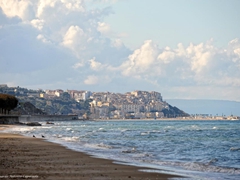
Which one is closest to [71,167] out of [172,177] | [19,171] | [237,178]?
[19,171]

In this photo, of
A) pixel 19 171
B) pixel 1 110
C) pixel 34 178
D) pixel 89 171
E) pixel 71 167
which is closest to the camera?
pixel 34 178

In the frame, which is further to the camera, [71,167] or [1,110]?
[1,110]

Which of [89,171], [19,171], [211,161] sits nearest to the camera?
[19,171]

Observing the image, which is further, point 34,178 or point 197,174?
point 197,174

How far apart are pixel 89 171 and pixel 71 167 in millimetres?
1366

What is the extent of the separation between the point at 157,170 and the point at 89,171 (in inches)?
114

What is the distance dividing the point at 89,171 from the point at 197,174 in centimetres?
397

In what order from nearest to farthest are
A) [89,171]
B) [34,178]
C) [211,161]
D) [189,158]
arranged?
1. [34,178]
2. [89,171]
3. [211,161]
4. [189,158]

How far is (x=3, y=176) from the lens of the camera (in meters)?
15.1

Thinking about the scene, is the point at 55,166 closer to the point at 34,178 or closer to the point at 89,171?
the point at 89,171

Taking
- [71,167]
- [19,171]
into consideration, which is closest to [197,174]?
[71,167]

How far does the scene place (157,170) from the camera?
19.4m

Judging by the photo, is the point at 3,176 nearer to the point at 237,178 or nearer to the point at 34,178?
the point at 34,178

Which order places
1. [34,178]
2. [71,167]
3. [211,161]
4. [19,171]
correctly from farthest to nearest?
[211,161] < [71,167] < [19,171] < [34,178]
